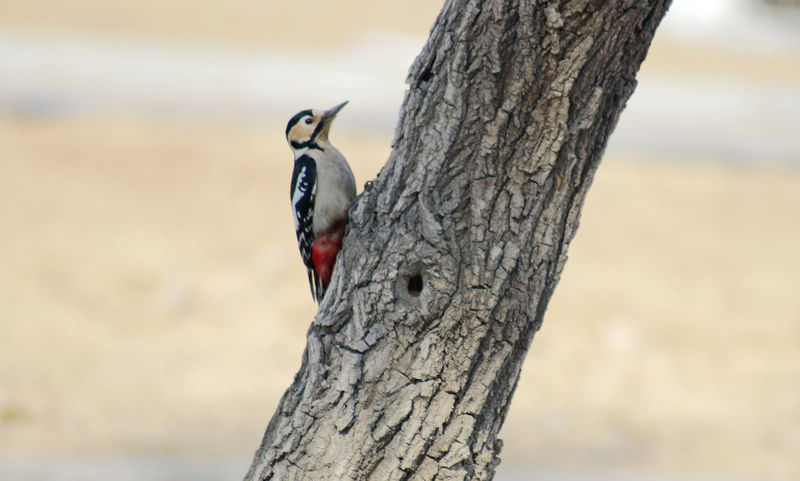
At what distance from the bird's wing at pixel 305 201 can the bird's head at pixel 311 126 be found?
0.11 meters

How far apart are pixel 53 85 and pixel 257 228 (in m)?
5.46

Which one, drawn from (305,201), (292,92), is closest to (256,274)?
(305,201)

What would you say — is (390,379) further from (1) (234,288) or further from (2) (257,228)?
(2) (257,228)

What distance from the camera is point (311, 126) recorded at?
456 cm

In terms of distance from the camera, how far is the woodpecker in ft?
13.6

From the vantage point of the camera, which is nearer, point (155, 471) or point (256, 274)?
point (155, 471)

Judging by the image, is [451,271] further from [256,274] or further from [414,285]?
[256,274]

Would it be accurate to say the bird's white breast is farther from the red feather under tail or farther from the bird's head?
the bird's head

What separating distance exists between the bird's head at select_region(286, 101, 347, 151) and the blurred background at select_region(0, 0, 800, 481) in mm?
2300

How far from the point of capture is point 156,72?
14.6 m

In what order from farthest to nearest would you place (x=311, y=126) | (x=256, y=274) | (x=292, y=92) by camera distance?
(x=292, y=92)
(x=256, y=274)
(x=311, y=126)

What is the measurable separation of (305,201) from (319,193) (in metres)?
0.10

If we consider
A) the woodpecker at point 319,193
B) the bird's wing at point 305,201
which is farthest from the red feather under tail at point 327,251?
the bird's wing at point 305,201

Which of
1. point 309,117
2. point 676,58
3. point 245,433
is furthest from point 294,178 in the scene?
point 676,58
